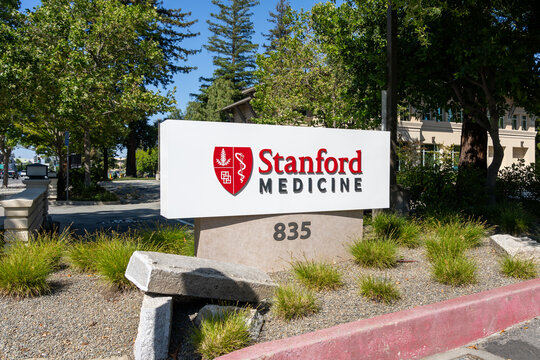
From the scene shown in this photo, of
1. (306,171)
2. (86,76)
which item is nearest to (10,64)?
(86,76)

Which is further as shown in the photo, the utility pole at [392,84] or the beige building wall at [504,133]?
the beige building wall at [504,133]

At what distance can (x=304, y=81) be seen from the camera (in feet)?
66.3

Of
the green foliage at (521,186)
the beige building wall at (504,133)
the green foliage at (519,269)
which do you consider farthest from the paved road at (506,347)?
the beige building wall at (504,133)

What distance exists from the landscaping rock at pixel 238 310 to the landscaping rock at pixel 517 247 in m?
4.73

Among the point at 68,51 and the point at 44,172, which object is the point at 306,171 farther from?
the point at 68,51

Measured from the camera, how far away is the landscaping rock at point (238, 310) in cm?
409

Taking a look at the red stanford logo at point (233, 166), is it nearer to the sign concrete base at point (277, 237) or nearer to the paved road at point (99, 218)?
the sign concrete base at point (277, 237)

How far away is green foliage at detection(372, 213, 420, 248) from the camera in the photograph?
24.6 feet

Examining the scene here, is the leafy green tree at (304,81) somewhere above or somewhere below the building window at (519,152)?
above

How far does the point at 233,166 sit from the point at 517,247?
4.94m

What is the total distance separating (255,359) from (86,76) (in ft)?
57.6

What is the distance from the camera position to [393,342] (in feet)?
13.4

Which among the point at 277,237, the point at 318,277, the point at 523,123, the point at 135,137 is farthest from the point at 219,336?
the point at 135,137

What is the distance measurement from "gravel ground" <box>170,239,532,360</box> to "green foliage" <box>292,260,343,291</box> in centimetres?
11
